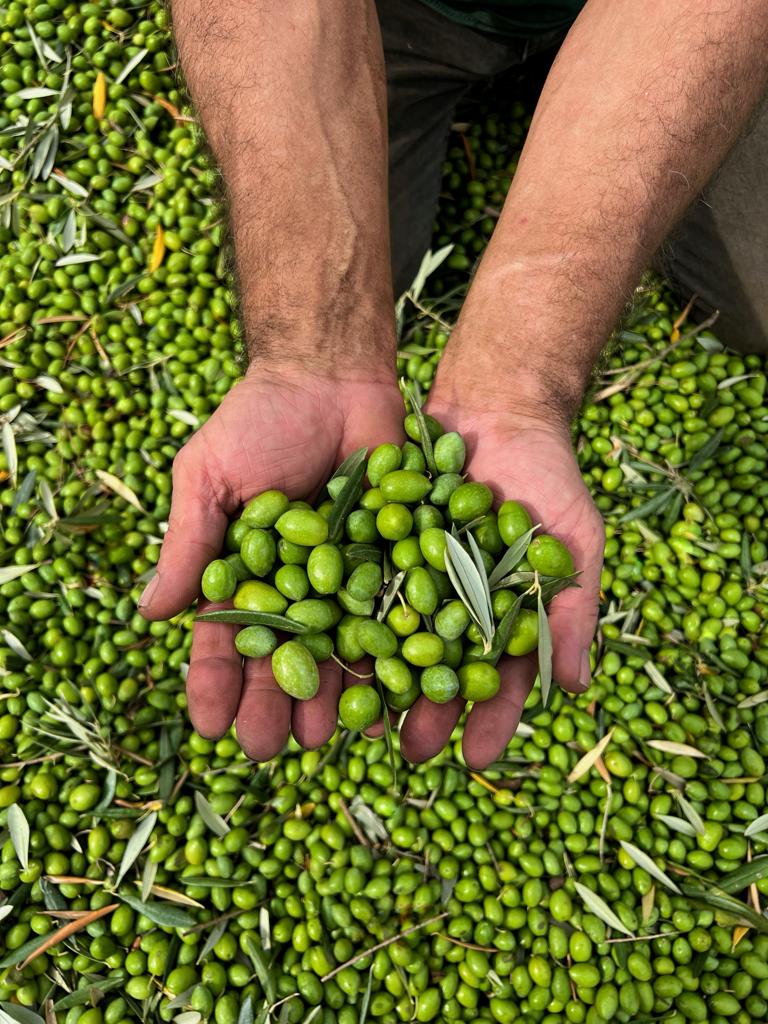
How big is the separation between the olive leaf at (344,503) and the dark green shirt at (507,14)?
2833 millimetres

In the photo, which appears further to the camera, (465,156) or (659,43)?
(465,156)

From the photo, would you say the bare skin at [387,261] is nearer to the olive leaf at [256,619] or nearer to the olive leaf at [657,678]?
the olive leaf at [256,619]

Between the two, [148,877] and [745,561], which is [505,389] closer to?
[745,561]

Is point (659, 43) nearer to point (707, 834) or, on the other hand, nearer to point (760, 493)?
point (760, 493)

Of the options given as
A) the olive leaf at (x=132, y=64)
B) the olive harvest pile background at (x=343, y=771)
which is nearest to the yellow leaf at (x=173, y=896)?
the olive harvest pile background at (x=343, y=771)

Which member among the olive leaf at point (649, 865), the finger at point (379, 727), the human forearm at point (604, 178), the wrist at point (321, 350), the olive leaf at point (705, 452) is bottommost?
the olive leaf at point (649, 865)

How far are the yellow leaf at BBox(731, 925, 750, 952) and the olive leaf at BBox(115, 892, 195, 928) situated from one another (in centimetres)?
197

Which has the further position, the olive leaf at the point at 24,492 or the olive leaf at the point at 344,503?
the olive leaf at the point at 24,492

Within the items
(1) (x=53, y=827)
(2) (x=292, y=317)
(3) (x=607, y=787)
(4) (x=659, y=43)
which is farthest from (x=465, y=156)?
(1) (x=53, y=827)

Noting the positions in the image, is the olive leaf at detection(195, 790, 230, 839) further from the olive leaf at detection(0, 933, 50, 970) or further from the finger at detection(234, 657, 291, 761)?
the finger at detection(234, 657, 291, 761)

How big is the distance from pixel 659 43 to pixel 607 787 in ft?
8.94

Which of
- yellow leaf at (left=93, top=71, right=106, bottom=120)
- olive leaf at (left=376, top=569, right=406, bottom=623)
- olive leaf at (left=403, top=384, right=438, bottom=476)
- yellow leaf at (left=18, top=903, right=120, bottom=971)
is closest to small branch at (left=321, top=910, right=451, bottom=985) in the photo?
yellow leaf at (left=18, top=903, right=120, bottom=971)

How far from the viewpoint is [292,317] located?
278 cm

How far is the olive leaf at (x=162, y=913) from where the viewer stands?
2709mm
